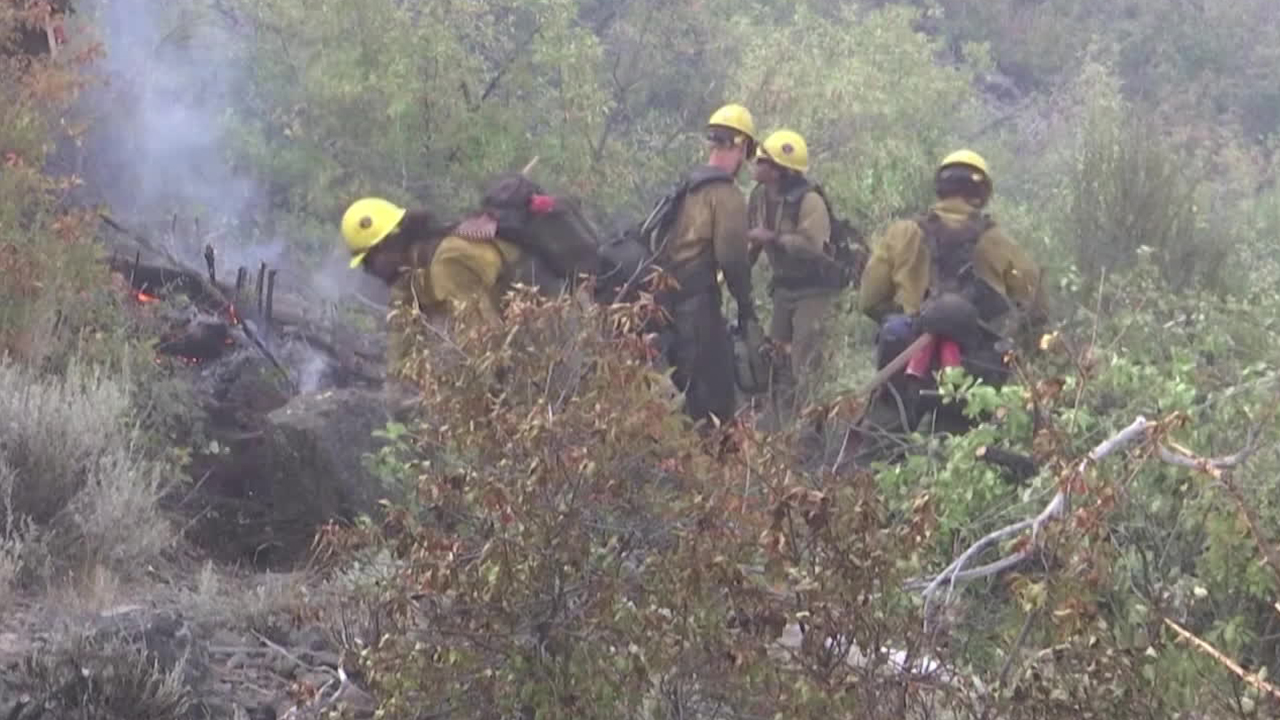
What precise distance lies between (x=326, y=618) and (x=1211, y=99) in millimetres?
Answer: 27438

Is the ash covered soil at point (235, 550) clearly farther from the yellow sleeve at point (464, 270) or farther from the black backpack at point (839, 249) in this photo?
the black backpack at point (839, 249)

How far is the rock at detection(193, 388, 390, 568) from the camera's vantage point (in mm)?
6902

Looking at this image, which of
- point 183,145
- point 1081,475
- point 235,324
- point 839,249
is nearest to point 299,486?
point 235,324

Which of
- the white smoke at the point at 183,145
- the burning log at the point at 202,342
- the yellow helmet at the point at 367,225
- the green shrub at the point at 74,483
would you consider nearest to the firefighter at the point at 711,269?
the yellow helmet at the point at 367,225

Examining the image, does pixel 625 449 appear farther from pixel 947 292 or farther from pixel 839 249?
pixel 839 249

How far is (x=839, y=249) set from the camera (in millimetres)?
8500

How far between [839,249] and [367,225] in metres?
2.75

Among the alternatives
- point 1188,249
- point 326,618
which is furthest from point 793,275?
point 326,618

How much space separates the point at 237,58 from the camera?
15.7 meters

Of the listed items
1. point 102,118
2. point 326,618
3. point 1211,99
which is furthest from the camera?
point 1211,99

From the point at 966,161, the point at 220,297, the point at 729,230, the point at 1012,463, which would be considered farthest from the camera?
the point at 220,297

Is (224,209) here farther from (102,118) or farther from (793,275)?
(793,275)

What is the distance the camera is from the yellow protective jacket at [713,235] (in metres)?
7.62

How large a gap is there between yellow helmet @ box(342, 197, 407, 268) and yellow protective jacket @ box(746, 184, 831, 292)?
2.29 meters
